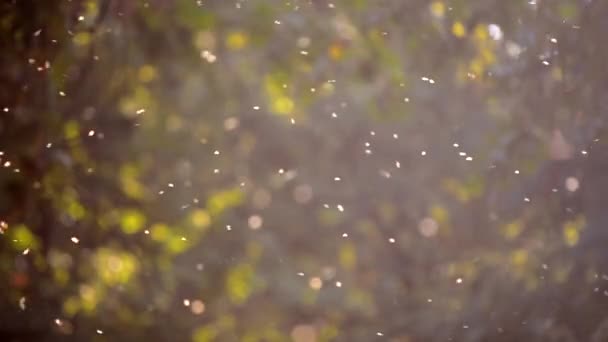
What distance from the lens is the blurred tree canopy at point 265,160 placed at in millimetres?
475

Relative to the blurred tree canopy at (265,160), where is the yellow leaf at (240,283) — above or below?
below

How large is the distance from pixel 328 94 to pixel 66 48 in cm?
15

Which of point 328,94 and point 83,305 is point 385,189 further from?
point 83,305

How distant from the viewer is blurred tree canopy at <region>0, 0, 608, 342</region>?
47 cm

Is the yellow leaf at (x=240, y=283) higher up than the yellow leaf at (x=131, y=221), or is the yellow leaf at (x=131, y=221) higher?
the yellow leaf at (x=131, y=221)

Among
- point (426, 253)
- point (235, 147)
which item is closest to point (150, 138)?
point (235, 147)

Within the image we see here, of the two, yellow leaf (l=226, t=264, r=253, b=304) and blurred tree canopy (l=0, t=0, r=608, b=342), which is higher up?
blurred tree canopy (l=0, t=0, r=608, b=342)

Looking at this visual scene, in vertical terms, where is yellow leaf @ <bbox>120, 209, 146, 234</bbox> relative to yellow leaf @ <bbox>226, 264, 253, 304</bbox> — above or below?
above

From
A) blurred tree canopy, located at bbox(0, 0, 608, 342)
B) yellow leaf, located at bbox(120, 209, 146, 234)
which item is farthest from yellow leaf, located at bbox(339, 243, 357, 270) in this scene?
yellow leaf, located at bbox(120, 209, 146, 234)

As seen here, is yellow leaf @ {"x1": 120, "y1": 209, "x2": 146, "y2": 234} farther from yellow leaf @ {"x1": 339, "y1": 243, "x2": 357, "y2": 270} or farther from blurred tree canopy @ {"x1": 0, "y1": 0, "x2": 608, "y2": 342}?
yellow leaf @ {"x1": 339, "y1": 243, "x2": 357, "y2": 270}

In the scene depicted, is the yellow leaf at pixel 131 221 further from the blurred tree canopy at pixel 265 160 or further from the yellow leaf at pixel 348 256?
the yellow leaf at pixel 348 256

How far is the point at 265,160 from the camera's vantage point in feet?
1.58

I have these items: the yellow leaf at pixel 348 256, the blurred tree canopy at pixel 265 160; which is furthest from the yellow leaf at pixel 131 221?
the yellow leaf at pixel 348 256

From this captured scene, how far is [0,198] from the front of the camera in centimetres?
50
